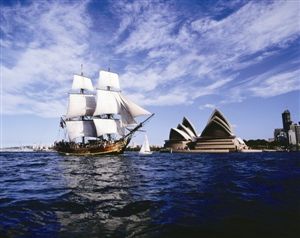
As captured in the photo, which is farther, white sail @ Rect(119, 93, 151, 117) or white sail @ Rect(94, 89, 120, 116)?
white sail @ Rect(94, 89, 120, 116)

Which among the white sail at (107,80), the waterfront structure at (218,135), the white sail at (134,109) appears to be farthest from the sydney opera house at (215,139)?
the white sail at (134,109)

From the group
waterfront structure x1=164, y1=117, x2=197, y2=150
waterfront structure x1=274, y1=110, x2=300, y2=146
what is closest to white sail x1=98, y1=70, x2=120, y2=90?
waterfront structure x1=164, y1=117, x2=197, y2=150

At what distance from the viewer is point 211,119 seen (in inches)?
4624

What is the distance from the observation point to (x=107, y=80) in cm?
8156

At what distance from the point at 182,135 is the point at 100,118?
65.2 m

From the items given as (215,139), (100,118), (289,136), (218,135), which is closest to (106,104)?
(100,118)

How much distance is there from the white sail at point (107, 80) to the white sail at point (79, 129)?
10.8 meters

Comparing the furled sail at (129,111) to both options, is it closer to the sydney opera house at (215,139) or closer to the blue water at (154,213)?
the sydney opera house at (215,139)

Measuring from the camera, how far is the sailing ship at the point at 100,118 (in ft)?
229

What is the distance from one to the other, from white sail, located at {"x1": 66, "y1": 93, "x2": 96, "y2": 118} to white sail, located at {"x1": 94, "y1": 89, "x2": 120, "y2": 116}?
6454mm

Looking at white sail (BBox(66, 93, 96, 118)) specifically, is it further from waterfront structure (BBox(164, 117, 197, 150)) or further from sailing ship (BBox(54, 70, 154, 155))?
waterfront structure (BBox(164, 117, 197, 150))

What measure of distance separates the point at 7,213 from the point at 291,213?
767cm

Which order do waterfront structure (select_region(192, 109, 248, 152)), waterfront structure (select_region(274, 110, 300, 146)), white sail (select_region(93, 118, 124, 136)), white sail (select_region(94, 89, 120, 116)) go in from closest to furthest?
1. white sail (select_region(94, 89, 120, 116))
2. white sail (select_region(93, 118, 124, 136))
3. waterfront structure (select_region(192, 109, 248, 152))
4. waterfront structure (select_region(274, 110, 300, 146))

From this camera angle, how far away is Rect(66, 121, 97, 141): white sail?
3061 inches
